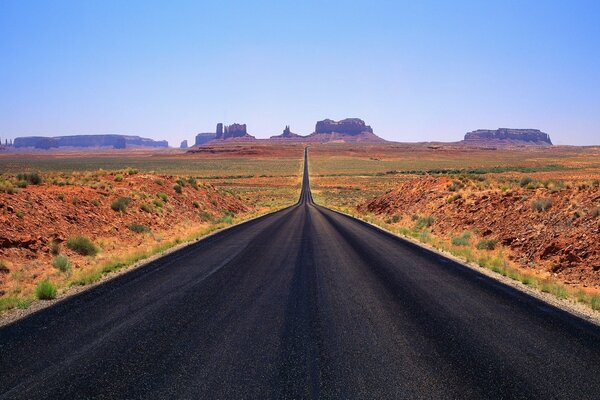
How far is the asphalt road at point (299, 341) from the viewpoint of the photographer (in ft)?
16.4

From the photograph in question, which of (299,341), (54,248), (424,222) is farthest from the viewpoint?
(424,222)

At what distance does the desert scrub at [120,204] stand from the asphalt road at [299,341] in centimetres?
1204

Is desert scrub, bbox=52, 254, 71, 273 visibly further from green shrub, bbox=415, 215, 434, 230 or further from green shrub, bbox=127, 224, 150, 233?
green shrub, bbox=415, 215, 434, 230

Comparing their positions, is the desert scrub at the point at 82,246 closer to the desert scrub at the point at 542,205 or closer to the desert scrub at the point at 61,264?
the desert scrub at the point at 61,264

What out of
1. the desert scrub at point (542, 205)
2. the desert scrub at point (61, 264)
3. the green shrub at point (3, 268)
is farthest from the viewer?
the desert scrub at point (542, 205)

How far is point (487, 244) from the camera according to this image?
17562 millimetres

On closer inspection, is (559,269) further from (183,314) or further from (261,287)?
(183,314)

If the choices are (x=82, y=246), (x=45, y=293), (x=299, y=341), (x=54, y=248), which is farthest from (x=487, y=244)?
(x=54, y=248)

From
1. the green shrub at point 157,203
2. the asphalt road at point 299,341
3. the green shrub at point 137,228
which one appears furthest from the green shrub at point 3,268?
the green shrub at point 157,203

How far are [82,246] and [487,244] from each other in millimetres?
15973

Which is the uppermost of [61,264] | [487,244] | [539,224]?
[539,224]

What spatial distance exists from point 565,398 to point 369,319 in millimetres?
3302

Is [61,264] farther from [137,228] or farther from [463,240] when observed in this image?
[463,240]

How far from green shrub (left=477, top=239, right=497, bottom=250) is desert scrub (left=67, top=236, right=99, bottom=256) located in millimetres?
15392
